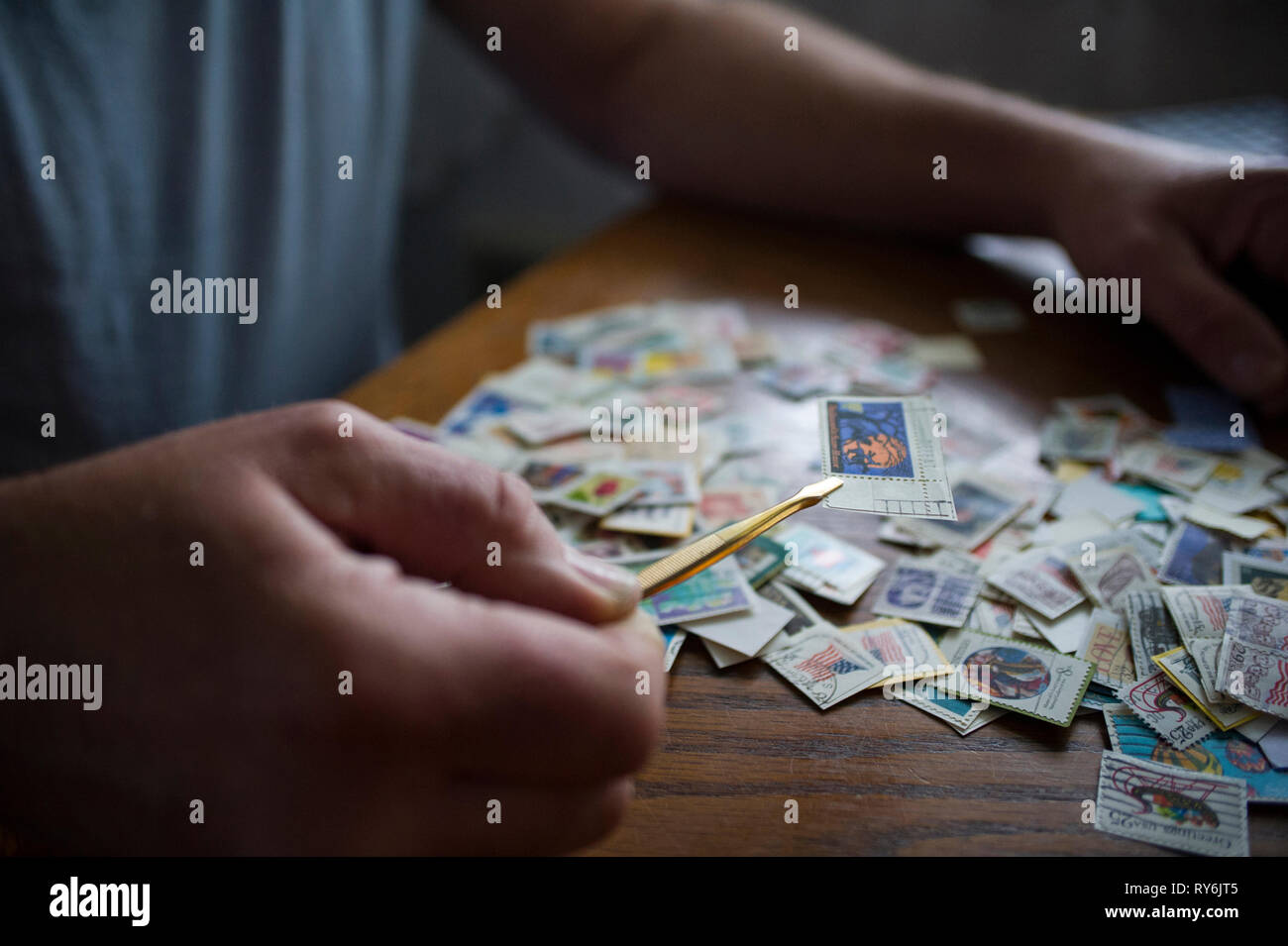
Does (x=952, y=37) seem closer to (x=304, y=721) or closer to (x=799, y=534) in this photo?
(x=799, y=534)

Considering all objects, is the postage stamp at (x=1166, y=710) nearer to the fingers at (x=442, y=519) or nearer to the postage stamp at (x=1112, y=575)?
the postage stamp at (x=1112, y=575)

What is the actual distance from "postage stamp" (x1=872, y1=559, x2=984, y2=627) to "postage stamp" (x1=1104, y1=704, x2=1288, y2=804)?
11 cm

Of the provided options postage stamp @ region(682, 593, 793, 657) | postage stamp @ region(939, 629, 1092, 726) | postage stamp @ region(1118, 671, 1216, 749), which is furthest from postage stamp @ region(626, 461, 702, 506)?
postage stamp @ region(1118, 671, 1216, 749)

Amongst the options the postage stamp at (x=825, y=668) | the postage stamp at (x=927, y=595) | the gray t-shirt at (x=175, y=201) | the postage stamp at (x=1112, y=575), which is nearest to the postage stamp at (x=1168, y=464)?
the postage stamp at (x=1112, y=575)

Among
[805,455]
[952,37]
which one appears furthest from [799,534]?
[952,37]

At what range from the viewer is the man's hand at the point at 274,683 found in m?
0.34

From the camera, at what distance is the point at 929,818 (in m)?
0.46

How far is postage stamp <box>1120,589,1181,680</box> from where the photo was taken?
0.54 metres

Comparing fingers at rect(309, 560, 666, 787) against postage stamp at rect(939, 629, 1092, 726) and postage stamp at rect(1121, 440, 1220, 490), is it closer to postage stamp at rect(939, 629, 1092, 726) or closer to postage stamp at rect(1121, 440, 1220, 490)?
postage stamp at rect(939, 629, 1092, 726)

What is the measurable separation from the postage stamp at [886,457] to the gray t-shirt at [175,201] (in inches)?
27.5

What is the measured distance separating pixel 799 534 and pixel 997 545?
15 centimetres

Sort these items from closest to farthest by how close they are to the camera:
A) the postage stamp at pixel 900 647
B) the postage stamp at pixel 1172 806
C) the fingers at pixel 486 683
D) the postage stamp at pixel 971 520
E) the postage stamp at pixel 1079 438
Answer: the fingers at pixel 486 683
the postage stamp at pixel 1172 806
the postage stamp at pixel 900 647
the postage stamp at pixel 971 520
the postage stamp at pixel 1079 438

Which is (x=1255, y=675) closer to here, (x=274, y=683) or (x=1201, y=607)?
(x=1201, y=607)

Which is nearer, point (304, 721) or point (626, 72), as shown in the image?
point (304, 721)
